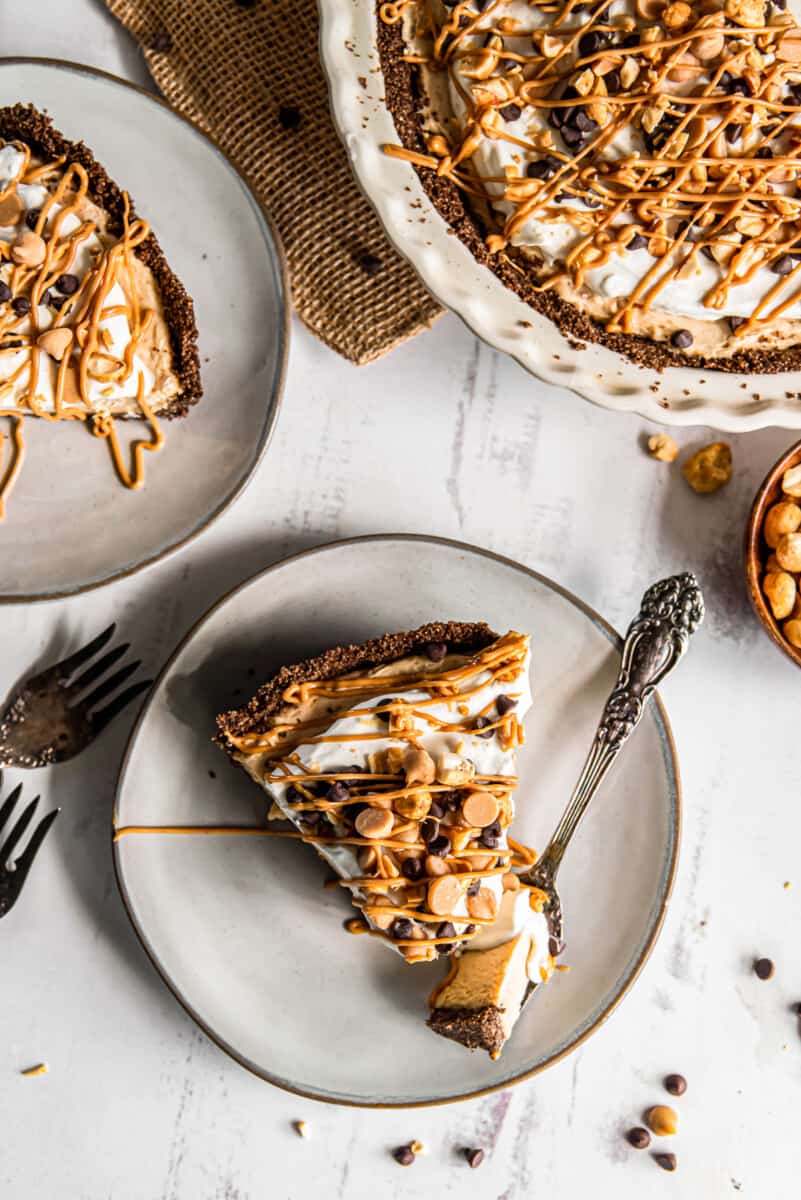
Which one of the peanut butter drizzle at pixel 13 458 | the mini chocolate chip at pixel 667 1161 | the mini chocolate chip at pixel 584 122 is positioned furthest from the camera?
the mini chocolate chip at pixel 667 1161

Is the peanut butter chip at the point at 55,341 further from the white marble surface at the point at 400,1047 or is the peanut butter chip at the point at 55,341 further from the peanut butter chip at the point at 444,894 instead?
the peanut butter chip at the point at 444,894

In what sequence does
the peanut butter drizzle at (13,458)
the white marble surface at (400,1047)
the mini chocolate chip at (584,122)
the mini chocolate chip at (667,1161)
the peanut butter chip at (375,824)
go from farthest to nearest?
1. the mini chocolate chip at (667,1161)
2. the white marble surface at (400,1047)
3. the peanut butter drizzle at (13,458)
4. the peanut butter chip at (375,824)
5. the mini chocolate chip at (584,122)

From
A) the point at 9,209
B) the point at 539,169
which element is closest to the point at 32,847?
the point at 9,209

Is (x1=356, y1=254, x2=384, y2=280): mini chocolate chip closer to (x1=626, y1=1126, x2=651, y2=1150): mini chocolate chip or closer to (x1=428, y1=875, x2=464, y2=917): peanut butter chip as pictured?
(x1=428, y1=875, x2=464, y2=917): peanut butter chip

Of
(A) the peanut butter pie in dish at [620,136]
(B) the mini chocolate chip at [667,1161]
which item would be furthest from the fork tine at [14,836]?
(B) the mini chocolate chip at [667,1161]

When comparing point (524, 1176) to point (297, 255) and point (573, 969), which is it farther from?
point (297, 255)

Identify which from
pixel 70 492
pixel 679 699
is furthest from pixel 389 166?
pixel 679 699

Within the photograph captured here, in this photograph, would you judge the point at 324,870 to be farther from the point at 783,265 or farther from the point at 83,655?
the point at 783,265

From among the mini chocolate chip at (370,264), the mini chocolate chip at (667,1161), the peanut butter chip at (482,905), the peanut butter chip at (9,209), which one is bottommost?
the mini chocolate chip at (667,1161)
